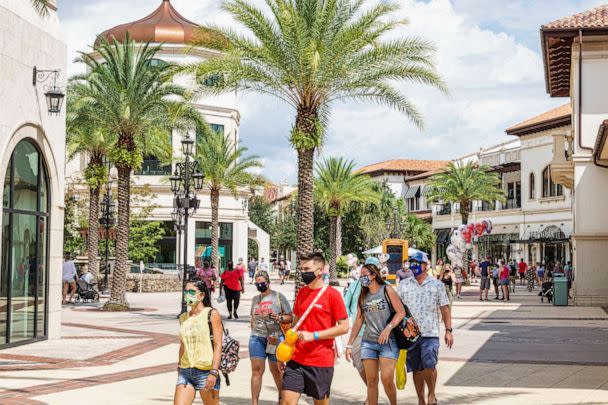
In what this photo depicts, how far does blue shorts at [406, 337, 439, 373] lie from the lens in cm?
1021

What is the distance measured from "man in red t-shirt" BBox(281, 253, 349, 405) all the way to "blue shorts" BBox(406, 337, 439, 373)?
7.73ft

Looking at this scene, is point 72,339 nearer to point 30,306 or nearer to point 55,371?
point 30,306

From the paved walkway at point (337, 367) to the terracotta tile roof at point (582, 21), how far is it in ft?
40.4

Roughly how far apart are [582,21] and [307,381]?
1139 inches

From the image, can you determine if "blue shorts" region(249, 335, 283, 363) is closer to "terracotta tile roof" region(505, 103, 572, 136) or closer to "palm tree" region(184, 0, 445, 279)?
"palm tree" region(184, 0, 445, 279)

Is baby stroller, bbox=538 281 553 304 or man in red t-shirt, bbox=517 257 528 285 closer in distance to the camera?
baby stroller, bbox=538 281 553 304

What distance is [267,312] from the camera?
10.1m

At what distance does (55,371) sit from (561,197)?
55.4 metres

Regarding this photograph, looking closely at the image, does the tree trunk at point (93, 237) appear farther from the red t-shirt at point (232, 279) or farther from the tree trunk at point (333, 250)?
the red t-shirt at point (232, 279)

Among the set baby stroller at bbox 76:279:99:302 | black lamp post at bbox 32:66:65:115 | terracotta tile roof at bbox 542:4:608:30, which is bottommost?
baby stroller at bbox 76:279:99:302

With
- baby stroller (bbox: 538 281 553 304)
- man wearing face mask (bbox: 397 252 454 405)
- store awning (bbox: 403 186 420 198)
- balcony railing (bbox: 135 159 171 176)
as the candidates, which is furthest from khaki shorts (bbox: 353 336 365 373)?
store awning (bbox: 403 186 420 198)

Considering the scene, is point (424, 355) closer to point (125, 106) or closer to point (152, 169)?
point (125, 106)

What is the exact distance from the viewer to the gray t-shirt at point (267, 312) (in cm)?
1015

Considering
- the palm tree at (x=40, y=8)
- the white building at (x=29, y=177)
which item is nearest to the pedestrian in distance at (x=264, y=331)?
the white building at (x=29, y=177)
